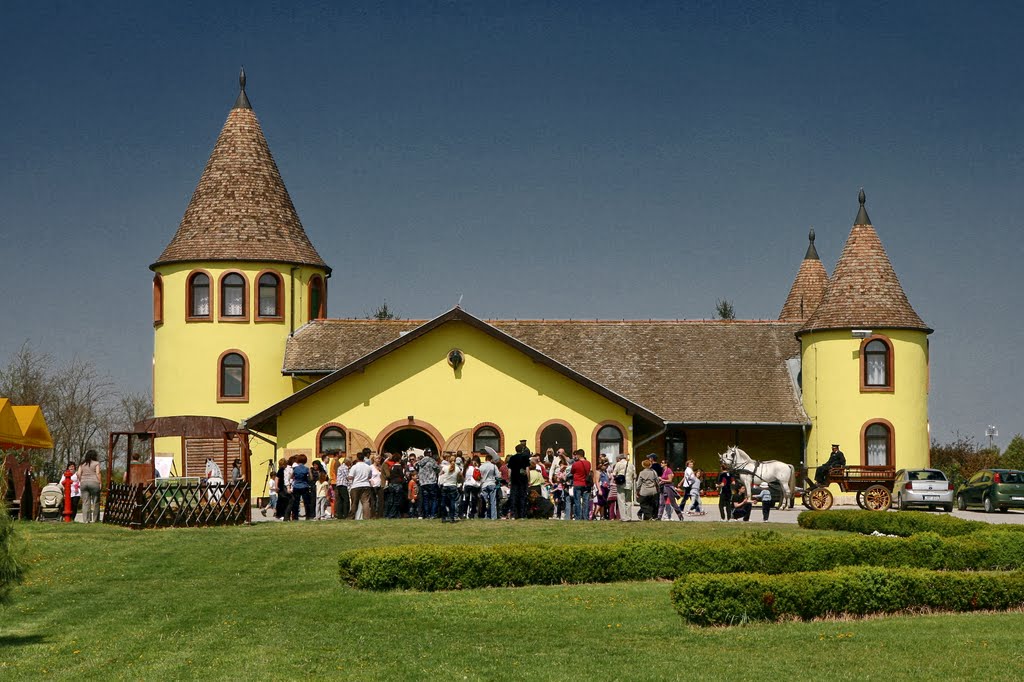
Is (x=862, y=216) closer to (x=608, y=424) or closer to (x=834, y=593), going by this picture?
(x=608, y=424)

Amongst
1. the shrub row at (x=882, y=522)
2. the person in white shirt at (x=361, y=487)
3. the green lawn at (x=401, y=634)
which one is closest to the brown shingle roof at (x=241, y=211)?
the person in white shirt at (x=361, y=487)

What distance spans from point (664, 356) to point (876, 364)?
6.60 m

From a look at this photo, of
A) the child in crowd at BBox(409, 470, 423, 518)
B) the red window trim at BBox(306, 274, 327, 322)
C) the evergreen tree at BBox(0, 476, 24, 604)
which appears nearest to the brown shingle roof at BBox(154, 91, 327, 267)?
the red window trim at BBox(306, 274, 327, 322)

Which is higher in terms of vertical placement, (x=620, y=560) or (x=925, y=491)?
(x=925, y=491)

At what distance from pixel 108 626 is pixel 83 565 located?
5.60 meters

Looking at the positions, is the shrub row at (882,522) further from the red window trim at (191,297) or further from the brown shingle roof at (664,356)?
the red window trim at (191,297)

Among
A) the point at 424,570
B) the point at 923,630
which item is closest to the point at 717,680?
the point at 923,630

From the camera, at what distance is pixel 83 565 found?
21.0 metres

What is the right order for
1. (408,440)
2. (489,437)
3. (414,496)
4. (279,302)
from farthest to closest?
(279,302), (408,440), (489,437), (414,496)

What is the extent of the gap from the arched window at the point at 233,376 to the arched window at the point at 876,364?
730 inches

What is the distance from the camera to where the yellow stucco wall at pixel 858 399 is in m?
39.8

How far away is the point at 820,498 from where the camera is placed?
112 ft

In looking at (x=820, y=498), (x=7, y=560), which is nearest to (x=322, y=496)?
(x=820, y=498)

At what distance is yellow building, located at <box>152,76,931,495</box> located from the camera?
36.8 m
